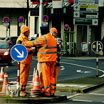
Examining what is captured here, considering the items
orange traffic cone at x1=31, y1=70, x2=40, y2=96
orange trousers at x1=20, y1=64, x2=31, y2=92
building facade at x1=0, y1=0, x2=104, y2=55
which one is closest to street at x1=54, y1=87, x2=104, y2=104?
orange traffic cone at x1=31, y1=70, x2=40, y2=96

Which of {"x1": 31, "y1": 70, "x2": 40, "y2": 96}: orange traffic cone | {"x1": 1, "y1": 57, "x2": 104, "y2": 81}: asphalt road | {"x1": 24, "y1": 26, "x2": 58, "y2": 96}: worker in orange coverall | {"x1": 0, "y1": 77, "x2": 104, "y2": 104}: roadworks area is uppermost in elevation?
{"x1": 24, "y1": 26, "x2": 58, "y2": 96}: worker in orange coverall

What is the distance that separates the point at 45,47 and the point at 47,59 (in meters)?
0.32

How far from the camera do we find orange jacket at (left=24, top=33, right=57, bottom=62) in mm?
15703

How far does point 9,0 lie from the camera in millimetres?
70625

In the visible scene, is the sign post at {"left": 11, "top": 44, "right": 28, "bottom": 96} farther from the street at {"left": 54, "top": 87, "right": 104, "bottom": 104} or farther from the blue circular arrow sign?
the street at {"left": 54, "top": 87, "right": 104, "bottom": 104}

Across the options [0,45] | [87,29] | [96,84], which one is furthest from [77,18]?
[96,84]

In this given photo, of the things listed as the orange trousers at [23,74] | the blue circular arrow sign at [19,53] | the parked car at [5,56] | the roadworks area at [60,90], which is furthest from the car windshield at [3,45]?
the blue circular arrow sign at [19,53]

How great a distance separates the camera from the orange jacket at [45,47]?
51.5 ft

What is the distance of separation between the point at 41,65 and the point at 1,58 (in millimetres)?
17616

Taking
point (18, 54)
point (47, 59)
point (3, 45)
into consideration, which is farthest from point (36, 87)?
point (3, 45)

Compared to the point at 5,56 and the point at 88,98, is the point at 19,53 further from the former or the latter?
the point at 5,56

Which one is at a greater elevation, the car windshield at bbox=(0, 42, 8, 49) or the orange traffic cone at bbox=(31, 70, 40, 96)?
the orange traffic cone at bbox=(31, 70, 40, 96)

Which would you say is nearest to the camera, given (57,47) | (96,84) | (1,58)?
(57,47)

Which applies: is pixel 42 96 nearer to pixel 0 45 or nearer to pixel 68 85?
pixel 68 85
